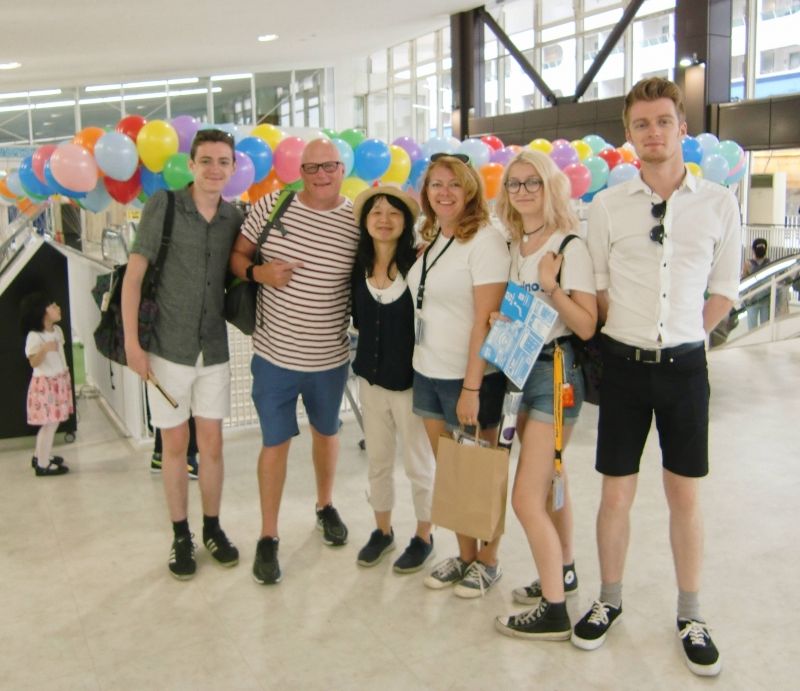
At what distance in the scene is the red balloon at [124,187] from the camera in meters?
5.90

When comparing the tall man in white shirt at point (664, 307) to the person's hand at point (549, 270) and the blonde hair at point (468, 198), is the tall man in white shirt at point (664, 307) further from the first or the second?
the blonde hair at point (468, 198)

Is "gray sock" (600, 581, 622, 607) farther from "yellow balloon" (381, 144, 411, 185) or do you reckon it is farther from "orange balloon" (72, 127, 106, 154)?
"orange balloon" (72, 127, 106, 154)

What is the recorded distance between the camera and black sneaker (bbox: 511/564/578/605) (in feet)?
9.29

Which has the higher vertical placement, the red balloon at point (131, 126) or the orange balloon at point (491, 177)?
the red balloon at point (131, 126)

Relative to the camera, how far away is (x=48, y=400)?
4438 mm

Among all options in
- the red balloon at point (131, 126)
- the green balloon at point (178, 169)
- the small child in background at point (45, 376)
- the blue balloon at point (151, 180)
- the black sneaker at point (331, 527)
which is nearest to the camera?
the black sneaker at point (331, 527)

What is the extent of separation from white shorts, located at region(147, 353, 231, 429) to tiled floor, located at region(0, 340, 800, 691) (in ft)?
2.06

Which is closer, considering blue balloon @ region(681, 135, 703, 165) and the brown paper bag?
the brown paper bag

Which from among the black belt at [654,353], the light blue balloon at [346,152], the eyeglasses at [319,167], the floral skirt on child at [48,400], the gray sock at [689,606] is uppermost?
the light blue balloon at [346,152]

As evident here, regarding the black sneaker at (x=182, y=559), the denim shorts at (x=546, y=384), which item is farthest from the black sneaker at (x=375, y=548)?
the denim shorts at (x=546, y=384)

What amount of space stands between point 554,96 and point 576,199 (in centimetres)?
882

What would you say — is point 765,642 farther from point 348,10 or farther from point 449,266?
point 348,10

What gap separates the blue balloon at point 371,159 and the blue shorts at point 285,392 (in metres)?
3.57

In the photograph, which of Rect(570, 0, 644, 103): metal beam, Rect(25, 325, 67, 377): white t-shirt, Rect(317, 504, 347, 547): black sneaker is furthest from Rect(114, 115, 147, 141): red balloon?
Rect(570, 0, 644, 103): metal beam
